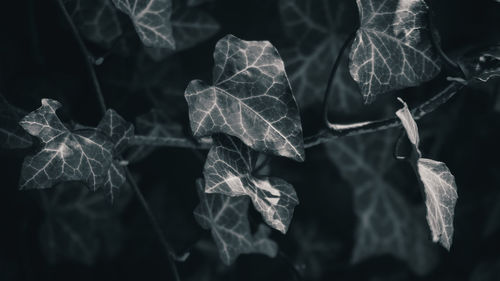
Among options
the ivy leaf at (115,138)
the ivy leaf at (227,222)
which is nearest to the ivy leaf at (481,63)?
the ivy leaf at (227,222)

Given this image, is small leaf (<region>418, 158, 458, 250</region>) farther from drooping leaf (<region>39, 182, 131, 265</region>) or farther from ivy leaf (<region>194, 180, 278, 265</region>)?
drooping leaf (<region>39, 182, 131, 265</region>)

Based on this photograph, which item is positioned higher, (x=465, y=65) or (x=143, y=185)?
(x=465, y=65)

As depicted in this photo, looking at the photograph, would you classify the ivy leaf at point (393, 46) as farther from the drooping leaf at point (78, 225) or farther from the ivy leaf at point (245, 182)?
the drooping leaf at point (78, 225)

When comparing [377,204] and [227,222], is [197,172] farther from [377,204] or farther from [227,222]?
[377,204]

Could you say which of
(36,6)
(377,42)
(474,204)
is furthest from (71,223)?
(474,204)

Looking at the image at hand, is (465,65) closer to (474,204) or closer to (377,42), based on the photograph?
(377,42)

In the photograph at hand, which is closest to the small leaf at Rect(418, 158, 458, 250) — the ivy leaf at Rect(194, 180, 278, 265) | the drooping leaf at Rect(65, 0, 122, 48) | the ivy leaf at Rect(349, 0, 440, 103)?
the ivy leaf at Rect(349, 0, 440, 103)

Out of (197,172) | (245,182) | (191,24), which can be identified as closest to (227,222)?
(245,182)
